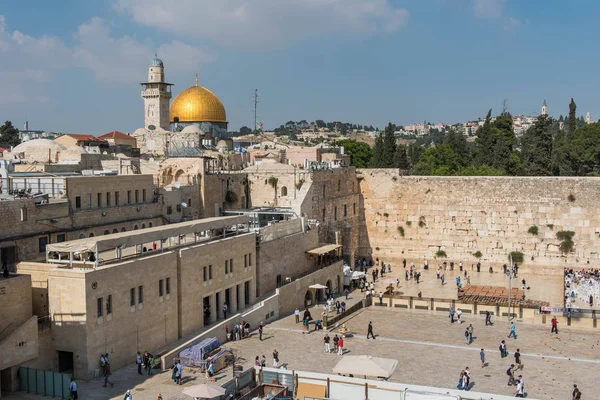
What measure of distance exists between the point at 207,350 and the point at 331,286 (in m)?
13.7

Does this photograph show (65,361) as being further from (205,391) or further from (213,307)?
(213,307)

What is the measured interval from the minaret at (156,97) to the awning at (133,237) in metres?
34.9

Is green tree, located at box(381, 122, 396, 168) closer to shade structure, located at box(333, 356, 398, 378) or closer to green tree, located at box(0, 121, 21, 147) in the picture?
shade structure, located at box(333, 356, 398, 378)

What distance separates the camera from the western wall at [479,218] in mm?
40125

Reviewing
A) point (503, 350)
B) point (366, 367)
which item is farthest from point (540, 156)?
point (366, 367)

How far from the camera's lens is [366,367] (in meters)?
20.0

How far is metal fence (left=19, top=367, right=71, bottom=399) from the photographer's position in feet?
61.8

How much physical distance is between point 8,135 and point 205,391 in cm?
7484

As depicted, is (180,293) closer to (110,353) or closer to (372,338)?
(110,353)

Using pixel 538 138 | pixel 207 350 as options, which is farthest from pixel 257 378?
pixel 538 138

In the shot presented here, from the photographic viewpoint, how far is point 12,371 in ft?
62.1

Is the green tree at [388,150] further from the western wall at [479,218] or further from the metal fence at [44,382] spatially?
the metal fence at [44,382]

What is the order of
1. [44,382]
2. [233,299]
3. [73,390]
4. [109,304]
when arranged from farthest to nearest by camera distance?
[233,299] → [109,304] → [44,382] → [73,390]

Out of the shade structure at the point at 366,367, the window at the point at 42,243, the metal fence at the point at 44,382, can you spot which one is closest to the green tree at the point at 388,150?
the window at the point at 42,243
